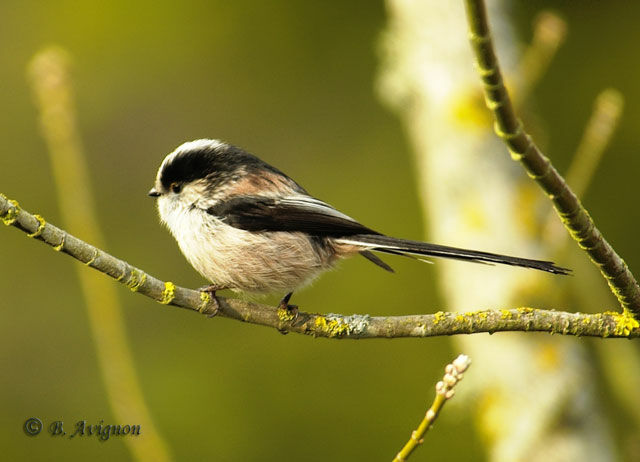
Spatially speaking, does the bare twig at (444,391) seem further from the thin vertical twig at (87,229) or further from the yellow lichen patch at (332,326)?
the thin vertical twig at (87,229)

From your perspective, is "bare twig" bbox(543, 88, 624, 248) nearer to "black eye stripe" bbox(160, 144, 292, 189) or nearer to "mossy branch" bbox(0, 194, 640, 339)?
"mossy branch" bbox(0, 194, 640, 339)

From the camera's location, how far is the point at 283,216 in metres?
3.20

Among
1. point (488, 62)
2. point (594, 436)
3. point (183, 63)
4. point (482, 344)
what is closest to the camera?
point (488, 62)

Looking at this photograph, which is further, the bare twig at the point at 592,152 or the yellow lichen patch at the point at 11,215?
the bare twig at the point at 592,152

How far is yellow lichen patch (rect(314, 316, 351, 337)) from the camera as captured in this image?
2564 millimetres

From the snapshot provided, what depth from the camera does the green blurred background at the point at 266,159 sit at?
5.50m

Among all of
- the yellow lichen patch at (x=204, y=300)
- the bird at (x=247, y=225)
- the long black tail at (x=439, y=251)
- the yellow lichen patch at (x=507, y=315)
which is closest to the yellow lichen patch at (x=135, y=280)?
the yellow lichen patch at (x=204, y=300)

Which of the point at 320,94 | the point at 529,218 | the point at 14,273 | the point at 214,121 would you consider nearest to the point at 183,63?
the point at 214,121

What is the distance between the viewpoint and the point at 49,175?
6762 millimetres

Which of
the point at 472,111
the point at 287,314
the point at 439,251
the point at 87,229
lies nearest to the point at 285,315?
the point at 287,314

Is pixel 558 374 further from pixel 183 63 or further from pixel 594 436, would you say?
pixel 183 63

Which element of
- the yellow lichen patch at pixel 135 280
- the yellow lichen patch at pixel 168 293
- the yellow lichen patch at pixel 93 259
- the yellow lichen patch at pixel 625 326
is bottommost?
the yellow lichen patch at pixel 625 326

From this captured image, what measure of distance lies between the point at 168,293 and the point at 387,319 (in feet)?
2.26

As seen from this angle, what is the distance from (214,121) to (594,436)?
178 inches
